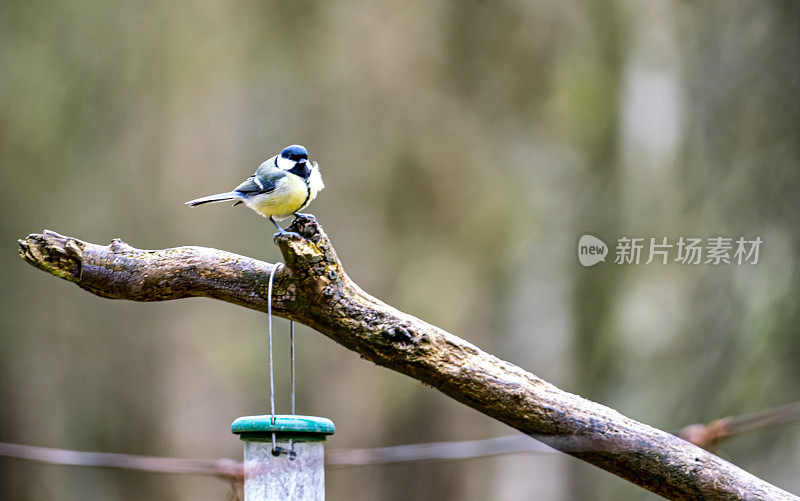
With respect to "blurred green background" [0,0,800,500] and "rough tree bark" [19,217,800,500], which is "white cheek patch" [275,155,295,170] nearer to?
"rough tree bark" [19,217,800,500]

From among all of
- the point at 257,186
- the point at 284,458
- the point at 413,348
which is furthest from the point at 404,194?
the point at 284,458

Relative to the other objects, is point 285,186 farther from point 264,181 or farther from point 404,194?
point 404,194

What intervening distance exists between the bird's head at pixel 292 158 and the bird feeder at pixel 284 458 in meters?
0.84

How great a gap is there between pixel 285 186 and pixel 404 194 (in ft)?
11.2

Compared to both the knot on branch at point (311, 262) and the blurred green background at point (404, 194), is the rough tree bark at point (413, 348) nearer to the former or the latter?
the knot on branch at point (311, 262)

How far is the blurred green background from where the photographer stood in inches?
205

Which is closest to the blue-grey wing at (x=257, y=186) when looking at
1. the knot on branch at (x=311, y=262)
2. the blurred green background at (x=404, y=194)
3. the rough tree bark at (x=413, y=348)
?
the rough tree bark at (x=413, y=348)

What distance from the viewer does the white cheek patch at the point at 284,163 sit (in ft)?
7.50

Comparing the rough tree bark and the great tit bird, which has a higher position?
the great tit bird

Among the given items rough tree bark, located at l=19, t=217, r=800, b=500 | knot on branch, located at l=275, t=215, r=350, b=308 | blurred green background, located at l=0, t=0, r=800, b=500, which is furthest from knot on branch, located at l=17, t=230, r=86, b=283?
blurred green background, located at l=0, t=0, r=800, b=500

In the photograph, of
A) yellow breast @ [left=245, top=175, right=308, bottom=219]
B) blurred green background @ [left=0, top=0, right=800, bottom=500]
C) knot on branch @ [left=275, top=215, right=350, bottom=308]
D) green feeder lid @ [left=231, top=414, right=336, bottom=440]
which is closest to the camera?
green feeder lid @ [left=231, top=414, right=336, bottom=440]

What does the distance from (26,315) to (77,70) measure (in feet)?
5.19

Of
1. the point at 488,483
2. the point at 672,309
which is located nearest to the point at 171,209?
the point at 488,483

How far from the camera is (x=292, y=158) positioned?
7.47 ft
